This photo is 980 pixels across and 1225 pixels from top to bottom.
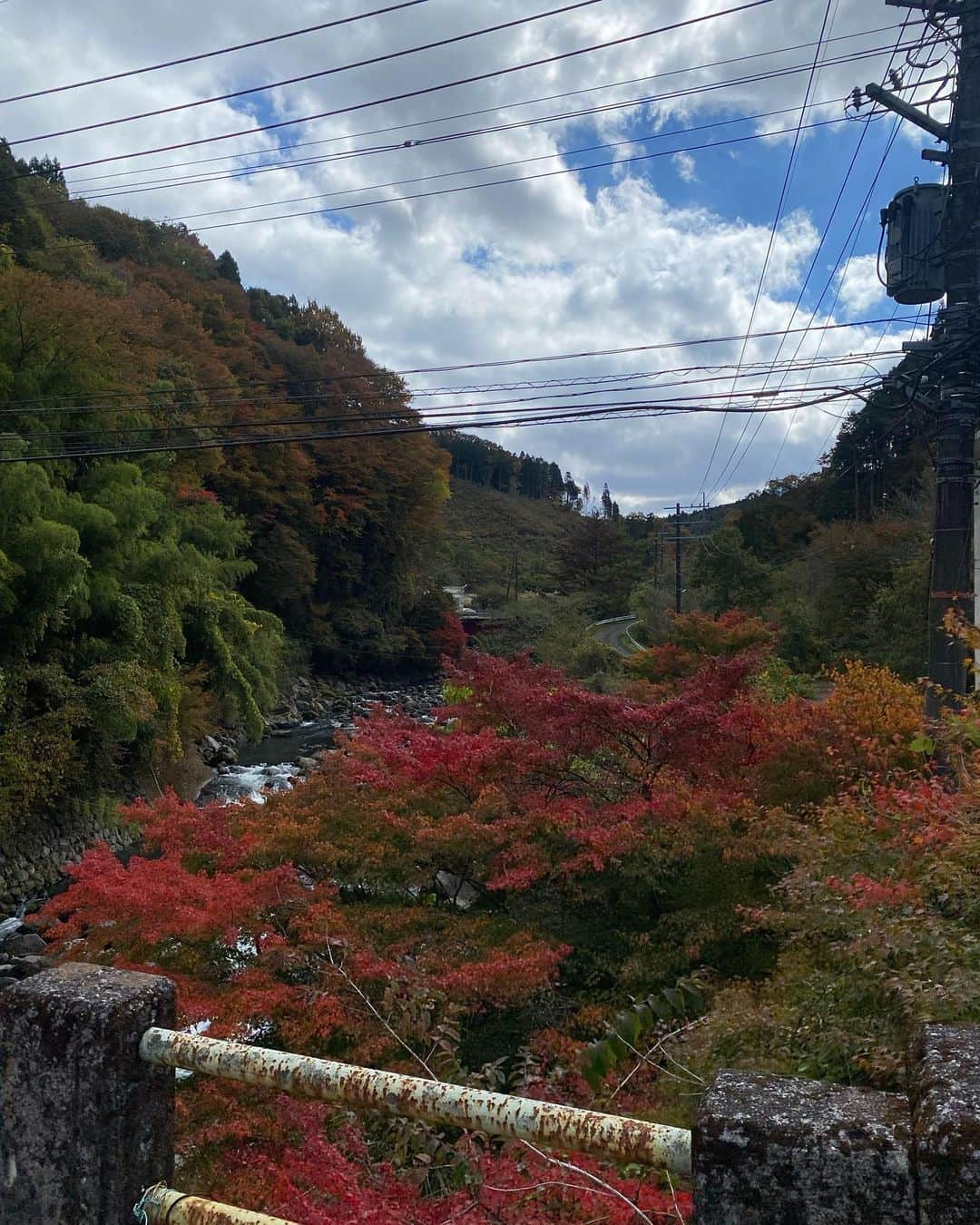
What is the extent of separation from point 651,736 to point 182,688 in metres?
12.4

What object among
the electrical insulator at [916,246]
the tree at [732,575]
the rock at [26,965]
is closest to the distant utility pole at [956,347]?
the electrical insulator at [916,246]

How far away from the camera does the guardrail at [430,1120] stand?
1.19 metres

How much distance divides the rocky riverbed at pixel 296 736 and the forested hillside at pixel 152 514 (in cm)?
135

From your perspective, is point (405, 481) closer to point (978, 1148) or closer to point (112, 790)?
point (112, 790)

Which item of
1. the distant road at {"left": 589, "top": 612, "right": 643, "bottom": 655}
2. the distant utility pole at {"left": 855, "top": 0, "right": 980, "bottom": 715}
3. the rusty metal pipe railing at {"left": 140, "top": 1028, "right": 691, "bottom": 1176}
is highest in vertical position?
the distant utility pole at {"left": 855, "top": 0, "right": 980, "bottom": 715}

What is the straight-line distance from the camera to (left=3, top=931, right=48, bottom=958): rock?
10258mm

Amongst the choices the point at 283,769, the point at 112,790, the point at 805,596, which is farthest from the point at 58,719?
the point at 805,596

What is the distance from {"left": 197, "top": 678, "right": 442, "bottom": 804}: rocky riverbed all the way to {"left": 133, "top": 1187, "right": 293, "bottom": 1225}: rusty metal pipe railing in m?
10.6

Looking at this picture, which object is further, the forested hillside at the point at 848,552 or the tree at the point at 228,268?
the tree at the point at 228,268

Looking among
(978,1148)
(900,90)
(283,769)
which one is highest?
(900,90)

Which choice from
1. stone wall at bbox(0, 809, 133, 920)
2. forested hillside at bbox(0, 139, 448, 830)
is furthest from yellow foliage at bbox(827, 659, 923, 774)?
stone wall at bbox(0, 809, 133, 920)

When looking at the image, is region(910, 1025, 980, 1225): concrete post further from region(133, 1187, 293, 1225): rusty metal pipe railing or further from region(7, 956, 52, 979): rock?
region(7, 956, 52, 979): rock

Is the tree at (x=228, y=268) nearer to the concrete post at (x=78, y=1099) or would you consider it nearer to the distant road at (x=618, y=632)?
the distant road at (x=618, y=632)

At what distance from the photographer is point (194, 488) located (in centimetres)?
2389
